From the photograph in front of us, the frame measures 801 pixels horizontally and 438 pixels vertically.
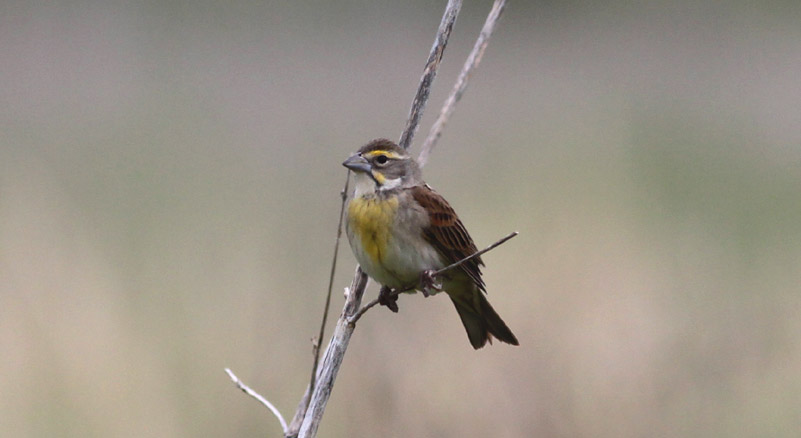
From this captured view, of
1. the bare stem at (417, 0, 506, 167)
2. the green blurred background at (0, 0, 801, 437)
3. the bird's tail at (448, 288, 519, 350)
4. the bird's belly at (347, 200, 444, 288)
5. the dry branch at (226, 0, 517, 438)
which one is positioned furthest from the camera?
the green blurred background at (0, 0, 801, 437)

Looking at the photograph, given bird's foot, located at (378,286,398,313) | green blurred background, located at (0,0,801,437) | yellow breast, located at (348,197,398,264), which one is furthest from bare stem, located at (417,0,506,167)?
green blurred background, located at (0,0,801,437)

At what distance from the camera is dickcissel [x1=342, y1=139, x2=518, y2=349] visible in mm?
3137

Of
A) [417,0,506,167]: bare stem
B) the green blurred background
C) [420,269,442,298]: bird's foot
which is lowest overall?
the green blurred background

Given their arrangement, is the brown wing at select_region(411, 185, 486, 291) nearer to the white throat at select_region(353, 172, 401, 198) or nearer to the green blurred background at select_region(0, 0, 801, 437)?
the white throat at select_region(353, 172, 401, 198)

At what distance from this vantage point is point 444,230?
128 inches

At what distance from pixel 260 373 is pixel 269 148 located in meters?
3.02

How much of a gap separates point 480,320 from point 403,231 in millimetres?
416

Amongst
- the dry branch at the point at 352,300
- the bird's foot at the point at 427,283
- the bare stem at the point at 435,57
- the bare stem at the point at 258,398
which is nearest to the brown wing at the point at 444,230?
the bird's foot at the point at 427,283

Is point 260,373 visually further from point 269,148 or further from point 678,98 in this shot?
point 678,98

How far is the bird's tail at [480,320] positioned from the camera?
10.9 ft

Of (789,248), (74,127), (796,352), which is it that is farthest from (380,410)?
(74,127)

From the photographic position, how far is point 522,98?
7.95 meters

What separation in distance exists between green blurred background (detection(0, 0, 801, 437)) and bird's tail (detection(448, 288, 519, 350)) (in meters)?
0.34

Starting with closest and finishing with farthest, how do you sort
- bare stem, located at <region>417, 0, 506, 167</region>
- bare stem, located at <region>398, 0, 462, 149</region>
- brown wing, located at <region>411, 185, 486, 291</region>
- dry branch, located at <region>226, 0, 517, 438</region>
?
dry branch, located at <region>226, 0, 517, 438</region>
bare stem, located at <region>398, 0, 462, 149</region>
bare stem, located at <region>417, 0, 506, 167</region>
brown wing, located at <region>411, 185, 486, 291</region>
